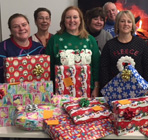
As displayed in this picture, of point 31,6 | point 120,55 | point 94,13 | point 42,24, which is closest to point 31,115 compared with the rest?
point 120,55

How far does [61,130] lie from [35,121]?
195 millimetres

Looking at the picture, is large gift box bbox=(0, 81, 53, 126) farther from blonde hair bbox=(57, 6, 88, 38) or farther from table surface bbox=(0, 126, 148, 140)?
blonde hair bbox=(57, 6, 88, 38)

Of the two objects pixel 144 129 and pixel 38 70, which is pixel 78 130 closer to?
pixel 144 129

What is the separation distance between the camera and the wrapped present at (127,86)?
159 cm

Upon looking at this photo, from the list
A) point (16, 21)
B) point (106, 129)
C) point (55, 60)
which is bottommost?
point (106, 129)

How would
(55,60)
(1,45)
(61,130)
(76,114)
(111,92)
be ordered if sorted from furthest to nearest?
(55,60) → (1,45) → (111,92) → (76,114) → (61,130)

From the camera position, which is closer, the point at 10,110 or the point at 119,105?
the point at 119,105

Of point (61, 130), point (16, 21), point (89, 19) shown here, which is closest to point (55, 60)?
point (16, 21)

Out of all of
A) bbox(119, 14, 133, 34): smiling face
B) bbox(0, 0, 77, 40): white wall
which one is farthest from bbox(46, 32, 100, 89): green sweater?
bbox(0, 0, 77, 40): white wall

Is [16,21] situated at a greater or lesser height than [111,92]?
greater

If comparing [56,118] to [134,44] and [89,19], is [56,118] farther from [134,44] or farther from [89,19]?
[89,19]

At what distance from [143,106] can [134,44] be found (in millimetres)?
738

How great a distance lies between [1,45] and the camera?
1.96 metres

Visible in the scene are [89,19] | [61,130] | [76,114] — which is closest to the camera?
[61,130]
